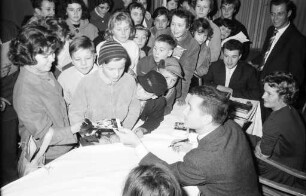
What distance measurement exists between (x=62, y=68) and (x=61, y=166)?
62.2 inches

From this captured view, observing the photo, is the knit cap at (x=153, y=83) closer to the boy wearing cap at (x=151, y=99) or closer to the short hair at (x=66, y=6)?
the boy wearing cap at (x=151, y=99)

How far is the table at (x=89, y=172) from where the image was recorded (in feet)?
5.61

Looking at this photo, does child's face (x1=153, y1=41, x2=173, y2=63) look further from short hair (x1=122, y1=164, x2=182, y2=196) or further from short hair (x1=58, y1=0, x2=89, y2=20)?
short hair (x1=122, y1=164, x2=182, y2=196)

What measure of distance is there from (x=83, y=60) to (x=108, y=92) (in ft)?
2.04

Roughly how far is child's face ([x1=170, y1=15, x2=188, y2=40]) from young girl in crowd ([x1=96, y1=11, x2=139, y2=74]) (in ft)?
2.34

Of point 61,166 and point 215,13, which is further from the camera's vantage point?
point 215,13

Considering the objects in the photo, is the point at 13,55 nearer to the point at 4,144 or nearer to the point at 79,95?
the point at 79,95

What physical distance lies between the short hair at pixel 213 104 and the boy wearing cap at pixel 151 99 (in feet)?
2.10

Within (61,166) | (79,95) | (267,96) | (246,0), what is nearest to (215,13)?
(246,0)

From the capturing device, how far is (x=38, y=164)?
1995mm

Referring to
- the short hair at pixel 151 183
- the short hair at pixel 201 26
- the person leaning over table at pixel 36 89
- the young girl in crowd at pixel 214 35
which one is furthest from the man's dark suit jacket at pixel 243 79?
the short hair at pixel 151 183

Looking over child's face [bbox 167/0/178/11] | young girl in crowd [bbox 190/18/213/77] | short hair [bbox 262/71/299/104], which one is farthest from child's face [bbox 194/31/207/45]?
child's face [bbox 167/0/178/11]

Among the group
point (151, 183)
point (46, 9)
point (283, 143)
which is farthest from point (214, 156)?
point (46, 9)

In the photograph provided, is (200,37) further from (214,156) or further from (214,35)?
(214,156)
